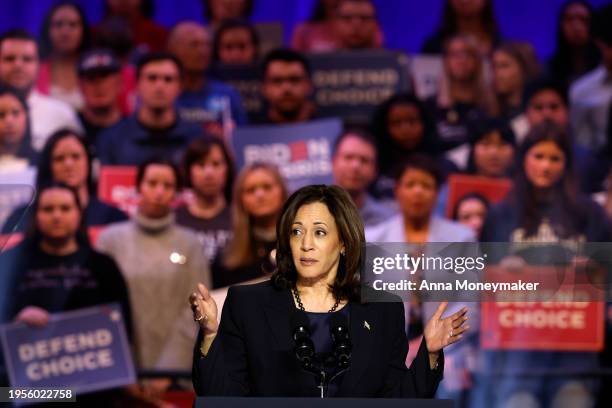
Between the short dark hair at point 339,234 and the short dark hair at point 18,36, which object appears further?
the short dark hair at point 18,36

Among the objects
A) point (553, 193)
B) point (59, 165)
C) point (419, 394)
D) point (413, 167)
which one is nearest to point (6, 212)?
point (419, 394)

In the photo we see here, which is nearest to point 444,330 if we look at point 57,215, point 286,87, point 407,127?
point 407,127

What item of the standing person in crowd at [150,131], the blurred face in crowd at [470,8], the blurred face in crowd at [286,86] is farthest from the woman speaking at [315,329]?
the blurred face in crowd at [470,8]

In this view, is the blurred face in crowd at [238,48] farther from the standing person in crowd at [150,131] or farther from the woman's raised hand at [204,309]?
the woman's raised hand at [204,309]

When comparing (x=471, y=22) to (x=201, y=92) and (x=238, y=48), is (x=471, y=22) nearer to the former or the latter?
(x=238, y=48)

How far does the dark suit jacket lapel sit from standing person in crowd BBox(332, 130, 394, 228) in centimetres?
319

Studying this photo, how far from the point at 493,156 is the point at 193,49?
1.76 m

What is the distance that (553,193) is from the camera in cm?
626

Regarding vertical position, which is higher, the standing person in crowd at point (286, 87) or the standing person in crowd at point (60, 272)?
the standing person in crowd at point (286, 87)

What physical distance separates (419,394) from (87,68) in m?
4.08

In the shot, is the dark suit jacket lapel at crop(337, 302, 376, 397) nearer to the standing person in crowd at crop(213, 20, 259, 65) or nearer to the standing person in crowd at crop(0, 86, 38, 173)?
the standing person in crowd at crop(0, 86, 38, 173)

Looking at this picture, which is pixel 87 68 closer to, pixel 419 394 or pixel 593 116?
pixel 593 116

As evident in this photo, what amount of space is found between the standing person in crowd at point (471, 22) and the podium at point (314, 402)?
429 cm

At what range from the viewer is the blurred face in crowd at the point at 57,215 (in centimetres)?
620
